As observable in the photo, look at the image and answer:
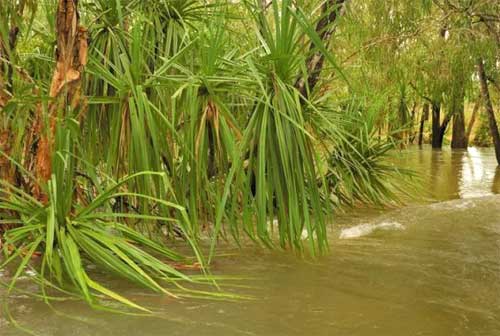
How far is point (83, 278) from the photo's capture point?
78.4 inches

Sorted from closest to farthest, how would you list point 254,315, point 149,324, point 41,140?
point 149,324 → point 254,315 → point 41,140

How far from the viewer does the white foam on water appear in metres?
3.94

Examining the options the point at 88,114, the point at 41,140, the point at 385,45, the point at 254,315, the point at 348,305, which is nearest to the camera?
the point at 254,315

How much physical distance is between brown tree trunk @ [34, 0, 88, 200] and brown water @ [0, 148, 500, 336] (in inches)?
22.0

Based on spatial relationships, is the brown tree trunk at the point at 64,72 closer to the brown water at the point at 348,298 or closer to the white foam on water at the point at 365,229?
the brown water at the point at 348,298

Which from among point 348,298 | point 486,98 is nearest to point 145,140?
point 348,298

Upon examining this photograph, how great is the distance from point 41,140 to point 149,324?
0.89 m

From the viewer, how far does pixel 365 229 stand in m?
4.18

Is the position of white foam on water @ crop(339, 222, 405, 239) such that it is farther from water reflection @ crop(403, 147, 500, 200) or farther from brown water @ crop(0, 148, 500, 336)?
water reflection @ crop(403, 147, 500, 200)

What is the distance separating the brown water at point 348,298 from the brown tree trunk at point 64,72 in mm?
559

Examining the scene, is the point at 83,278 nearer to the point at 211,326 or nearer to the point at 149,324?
the point at 149,324

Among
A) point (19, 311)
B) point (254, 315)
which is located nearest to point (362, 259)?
point (254, 315)

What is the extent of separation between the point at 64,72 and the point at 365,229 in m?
2.43

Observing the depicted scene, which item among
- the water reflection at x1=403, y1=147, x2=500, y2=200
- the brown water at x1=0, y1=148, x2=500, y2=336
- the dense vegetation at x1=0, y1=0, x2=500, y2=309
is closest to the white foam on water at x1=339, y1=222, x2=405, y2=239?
the brown water at x1=0, y1=148, x2=500, y2=336
